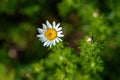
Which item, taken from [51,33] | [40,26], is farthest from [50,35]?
[40,26]

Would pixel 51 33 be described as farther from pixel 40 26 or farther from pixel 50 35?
pixel 40 26

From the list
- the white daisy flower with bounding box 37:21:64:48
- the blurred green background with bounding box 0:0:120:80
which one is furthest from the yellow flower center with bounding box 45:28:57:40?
the blurred green background with bounding box 0:0:120:80

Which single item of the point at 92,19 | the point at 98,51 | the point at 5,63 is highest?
the point at 92,19

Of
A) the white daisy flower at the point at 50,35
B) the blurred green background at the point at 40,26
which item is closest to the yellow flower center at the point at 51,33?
the white daisy flower at the point at 50,35

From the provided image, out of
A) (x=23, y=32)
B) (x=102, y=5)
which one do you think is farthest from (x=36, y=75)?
(x=102, y=5)

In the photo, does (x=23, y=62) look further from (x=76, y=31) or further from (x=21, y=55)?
(x=76, y=31)
